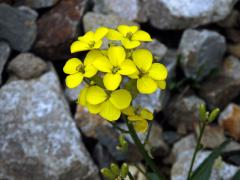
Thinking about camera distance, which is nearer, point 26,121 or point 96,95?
point 96,95

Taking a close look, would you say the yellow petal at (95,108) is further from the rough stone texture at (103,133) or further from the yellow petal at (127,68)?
the rough stone texture at (103,133)

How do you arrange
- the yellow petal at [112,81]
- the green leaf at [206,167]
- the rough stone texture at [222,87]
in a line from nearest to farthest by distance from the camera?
the yellow petal at [112,81] → the green leaf at [206,167] → the rough stone texture at [222,87]

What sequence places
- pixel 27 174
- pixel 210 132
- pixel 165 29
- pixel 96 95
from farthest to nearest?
pixel 165 29 → pixel 210 132 → pixel 27 174 → pixel 96 95

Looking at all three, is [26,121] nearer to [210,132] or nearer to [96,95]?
[210,132]

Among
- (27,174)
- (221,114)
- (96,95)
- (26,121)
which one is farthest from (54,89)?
(96,95)

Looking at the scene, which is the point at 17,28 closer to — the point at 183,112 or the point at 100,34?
the point at 183,112

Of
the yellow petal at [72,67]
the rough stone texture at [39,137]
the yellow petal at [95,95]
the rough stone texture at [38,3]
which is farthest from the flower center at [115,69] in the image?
the rough stone texture at [38,3]

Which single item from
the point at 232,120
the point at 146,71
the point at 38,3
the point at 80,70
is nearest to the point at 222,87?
the point at 232,120
